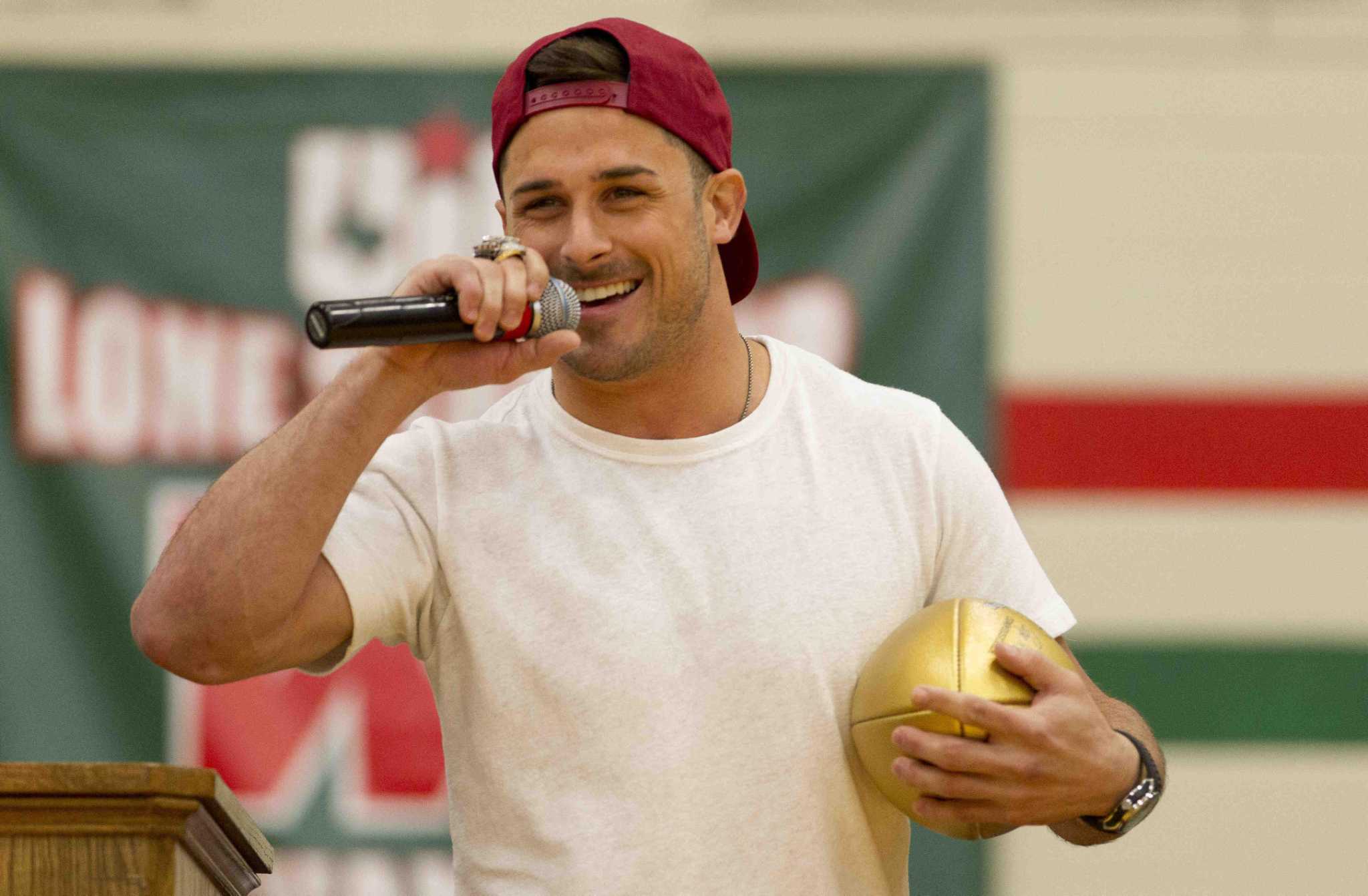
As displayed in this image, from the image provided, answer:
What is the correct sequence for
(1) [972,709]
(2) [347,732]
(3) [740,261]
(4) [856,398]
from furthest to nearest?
(2) [347,732] < (3) [740,261] < (4) [856,398] < (1) [972,709]

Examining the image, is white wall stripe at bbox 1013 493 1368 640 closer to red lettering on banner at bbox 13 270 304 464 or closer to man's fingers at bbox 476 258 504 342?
red lettering on banner at bbox 13 270 304 464

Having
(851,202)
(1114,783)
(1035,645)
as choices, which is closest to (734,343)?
(1035,645)

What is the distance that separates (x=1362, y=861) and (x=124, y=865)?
330cm

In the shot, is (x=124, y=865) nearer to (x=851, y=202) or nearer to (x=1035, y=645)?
(x=1035, y=645)

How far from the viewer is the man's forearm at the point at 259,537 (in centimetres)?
173

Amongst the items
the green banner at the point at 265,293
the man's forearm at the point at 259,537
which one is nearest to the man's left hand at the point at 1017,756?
the man's forearm at the point at 259,537

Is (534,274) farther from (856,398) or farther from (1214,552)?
(1214,552)

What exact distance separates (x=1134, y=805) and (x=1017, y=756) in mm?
210

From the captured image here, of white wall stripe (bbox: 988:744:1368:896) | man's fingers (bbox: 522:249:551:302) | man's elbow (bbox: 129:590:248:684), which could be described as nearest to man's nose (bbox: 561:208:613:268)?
man's fingers (bbox: 522:249:551:302)

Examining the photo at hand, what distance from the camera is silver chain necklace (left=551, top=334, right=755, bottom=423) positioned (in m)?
2.07

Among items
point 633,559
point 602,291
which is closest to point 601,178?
point 602,291

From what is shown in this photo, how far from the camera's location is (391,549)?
187cm

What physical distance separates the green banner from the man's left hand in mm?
2113

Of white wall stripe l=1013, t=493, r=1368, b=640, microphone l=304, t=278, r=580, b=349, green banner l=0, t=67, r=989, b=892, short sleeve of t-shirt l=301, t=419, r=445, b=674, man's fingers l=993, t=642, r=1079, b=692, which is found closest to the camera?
microphone l=304, t=278, r=580, b=349
